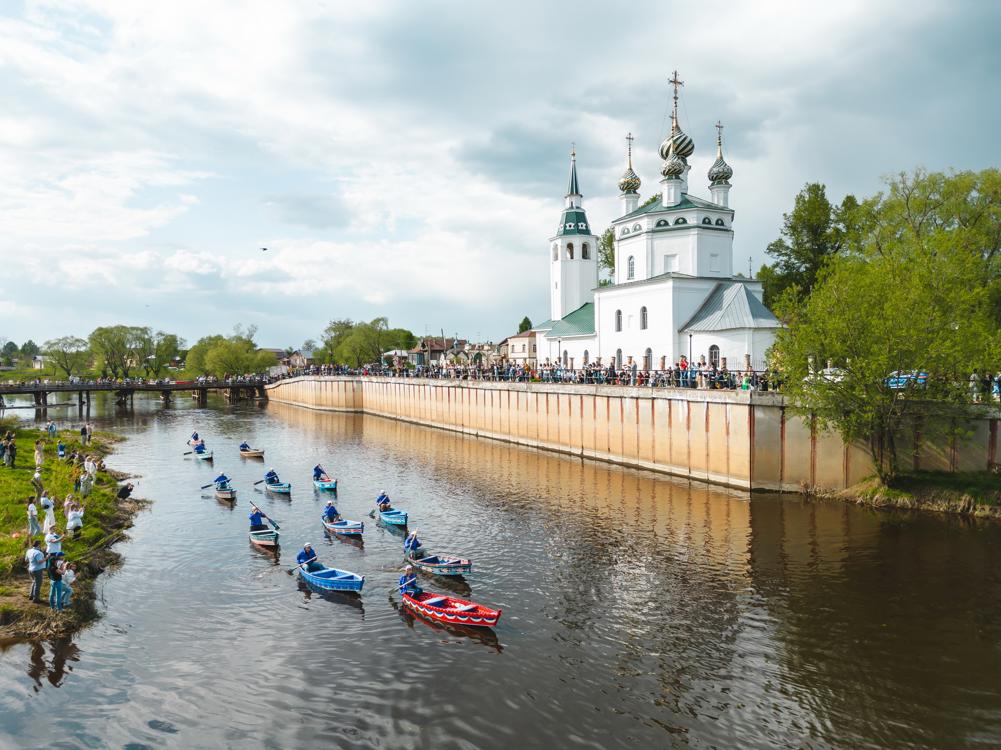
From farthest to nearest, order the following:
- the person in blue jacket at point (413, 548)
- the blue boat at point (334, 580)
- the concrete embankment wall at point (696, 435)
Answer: the concrete embankment wall at point (696, 435), the person in blue jacket at point (413, 548), the blue boat at point (334, 580)

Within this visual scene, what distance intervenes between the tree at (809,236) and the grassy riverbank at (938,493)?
3769 cm

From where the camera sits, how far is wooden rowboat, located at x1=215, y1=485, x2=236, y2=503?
34.8 meters

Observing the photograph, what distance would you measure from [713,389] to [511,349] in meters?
80.8

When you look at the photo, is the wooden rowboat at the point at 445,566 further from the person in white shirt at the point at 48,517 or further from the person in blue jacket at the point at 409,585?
the person in white shirt at the point at 48,517

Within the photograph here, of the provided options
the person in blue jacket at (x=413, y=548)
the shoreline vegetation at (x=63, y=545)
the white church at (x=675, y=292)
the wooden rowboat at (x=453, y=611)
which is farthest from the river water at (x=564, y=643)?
the white church at (x=675, y=292)

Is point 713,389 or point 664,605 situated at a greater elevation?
point 713,389

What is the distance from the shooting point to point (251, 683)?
15.7 metres

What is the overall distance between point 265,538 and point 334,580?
21.4 feet

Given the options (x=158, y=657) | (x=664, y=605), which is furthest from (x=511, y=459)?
(x=158, y=657)

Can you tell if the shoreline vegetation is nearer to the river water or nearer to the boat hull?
the river water

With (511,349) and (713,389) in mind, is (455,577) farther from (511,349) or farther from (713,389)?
(511,349)

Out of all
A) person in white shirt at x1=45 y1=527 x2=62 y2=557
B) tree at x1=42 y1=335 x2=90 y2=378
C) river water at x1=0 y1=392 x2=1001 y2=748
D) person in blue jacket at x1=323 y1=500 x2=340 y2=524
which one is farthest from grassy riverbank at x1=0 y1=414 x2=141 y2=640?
tree at x1=42 y1=335 x2=90 y2=378

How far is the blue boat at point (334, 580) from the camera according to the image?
68.1ft

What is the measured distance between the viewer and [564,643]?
1747 centimetres
